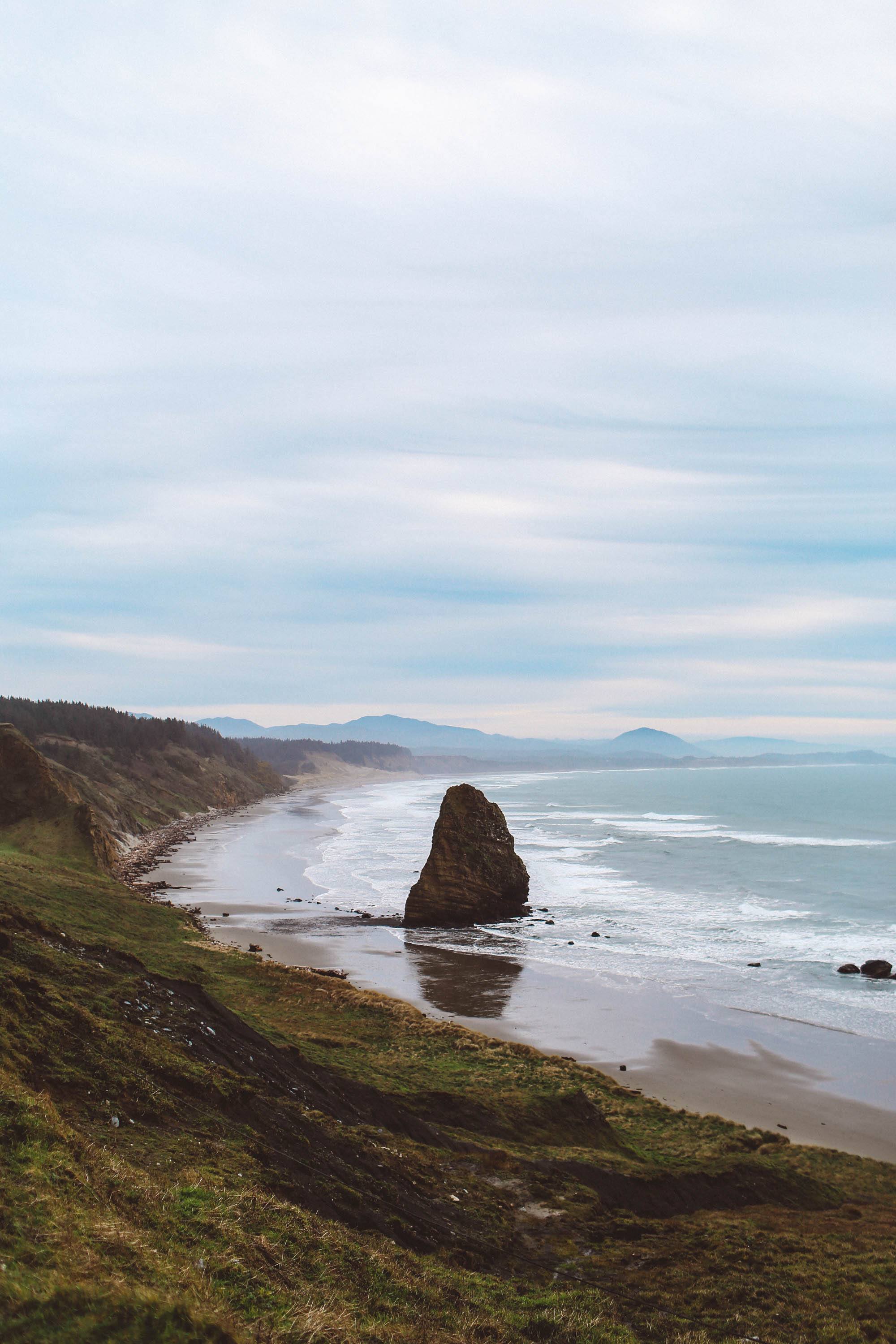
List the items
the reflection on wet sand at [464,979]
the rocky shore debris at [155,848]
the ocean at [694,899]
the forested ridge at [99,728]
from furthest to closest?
1. the forested ridge at [99,728]
2. the rocky shore debris at [155,848]
3. the ocean at [694,899]
4. the reflection on wet sand at [464,979]

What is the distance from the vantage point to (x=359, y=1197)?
988 cm

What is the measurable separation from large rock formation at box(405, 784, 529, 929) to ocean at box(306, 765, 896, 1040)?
1503 millimetres

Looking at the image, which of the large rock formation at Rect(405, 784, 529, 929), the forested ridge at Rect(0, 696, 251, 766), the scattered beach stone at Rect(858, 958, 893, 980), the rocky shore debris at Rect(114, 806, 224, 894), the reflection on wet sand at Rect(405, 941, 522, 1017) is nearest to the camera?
the reflection on wet sand at Rect(405, 941, 522, 1017)

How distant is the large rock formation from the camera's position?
134ft

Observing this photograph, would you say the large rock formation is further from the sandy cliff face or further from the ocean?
the sandy cliff face

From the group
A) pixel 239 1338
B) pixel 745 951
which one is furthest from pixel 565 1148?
pixel 745 951

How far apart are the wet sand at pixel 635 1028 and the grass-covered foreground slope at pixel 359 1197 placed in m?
3.17

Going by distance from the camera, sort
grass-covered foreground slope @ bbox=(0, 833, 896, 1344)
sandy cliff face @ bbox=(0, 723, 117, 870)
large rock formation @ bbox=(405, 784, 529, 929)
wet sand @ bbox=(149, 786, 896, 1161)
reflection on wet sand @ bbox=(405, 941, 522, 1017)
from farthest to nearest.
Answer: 1. sandy cliff face @ bbox=(0, 723, 117, 870)
2. large rock formation @ bbox=(405, 784, 529, 929)
3. reflection on wet sand @ bbox=(405, 941, 522, 1017)
4. wet sand @ bbox=(149, 786, 896, 1161)
5. grass-covered foreground slope @ bbox=(0, 833, 896, 1344)

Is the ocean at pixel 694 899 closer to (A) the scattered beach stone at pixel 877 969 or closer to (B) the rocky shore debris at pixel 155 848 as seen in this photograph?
(A) the scattered beach stone at pixel 877 969

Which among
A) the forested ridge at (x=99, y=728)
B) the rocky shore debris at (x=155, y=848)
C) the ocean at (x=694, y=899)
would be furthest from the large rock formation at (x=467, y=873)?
the forested ridge at (x=99, y=728)

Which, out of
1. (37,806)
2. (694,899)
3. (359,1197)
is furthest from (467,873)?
(359,1197)

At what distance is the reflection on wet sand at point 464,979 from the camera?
89.3ft

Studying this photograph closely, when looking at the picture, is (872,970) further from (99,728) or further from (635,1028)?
(99,728)

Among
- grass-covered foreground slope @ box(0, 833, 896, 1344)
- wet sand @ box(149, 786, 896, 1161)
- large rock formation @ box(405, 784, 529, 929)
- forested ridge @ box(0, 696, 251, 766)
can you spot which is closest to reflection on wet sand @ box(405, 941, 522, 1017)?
wet sand @ box(149, 786, 896, 1161)
